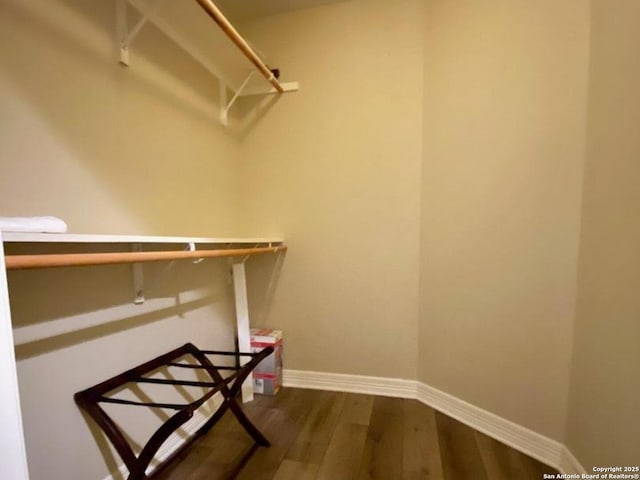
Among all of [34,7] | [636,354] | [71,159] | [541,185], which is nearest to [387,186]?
[541,185]

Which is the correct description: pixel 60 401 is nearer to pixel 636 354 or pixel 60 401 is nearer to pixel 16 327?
pixel 16 327

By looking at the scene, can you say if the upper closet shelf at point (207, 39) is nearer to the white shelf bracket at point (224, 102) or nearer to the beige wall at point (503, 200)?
the white shelf bracket at point (224, 102)

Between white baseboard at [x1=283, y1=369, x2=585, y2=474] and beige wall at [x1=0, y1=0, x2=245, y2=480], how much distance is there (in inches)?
35.1

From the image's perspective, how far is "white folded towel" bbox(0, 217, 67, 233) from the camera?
614mm

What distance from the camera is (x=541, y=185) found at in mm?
1382

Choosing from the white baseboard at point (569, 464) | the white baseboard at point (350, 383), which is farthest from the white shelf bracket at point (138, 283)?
the white baseboard at point (569, 464)

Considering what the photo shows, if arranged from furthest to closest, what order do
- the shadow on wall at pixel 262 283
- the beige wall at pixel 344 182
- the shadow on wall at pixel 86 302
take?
the shadow on wall at pixel 262 283 → the beige wall at pixel 344 182 → the shadow on wall at pixel 86 302

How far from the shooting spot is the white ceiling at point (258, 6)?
1964 millimetres

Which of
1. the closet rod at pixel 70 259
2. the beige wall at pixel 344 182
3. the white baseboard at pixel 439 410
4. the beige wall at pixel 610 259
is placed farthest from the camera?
the beige wall at pixel 344 182

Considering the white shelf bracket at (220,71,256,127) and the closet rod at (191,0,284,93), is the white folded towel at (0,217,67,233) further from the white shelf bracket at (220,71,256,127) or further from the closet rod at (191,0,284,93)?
the white shelf bracket at (220,71,256,127)

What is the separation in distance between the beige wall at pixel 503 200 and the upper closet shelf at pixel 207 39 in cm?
104

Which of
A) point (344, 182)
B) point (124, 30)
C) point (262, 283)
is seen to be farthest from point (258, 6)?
point (262, 283)

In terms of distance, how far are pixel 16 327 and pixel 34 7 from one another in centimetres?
96

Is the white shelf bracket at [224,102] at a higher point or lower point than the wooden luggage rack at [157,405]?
higher
